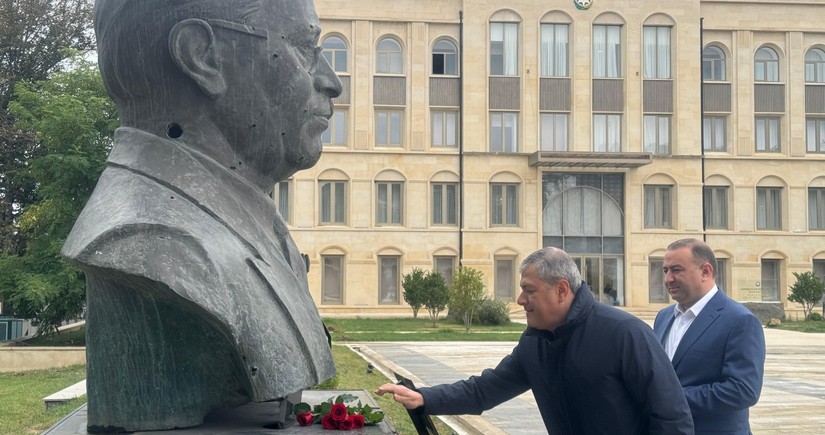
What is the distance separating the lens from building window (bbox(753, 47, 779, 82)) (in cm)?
3809

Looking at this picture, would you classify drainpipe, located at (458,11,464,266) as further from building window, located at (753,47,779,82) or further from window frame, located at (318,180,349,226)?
building window, located at (753,47,779,82)

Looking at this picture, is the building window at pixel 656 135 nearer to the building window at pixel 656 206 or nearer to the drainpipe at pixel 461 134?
the building window at pixel 656 206

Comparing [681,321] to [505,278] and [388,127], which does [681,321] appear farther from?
[505,278]

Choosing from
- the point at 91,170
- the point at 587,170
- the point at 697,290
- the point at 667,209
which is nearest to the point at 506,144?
the point at 587,170

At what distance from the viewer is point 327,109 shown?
4559mm

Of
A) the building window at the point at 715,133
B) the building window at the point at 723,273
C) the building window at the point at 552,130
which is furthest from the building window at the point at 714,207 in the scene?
the building window at the point at 552,130

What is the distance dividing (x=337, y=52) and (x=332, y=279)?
9.93 meters

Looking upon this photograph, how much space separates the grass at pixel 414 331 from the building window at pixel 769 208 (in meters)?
14.7

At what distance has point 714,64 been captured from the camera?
38.1m

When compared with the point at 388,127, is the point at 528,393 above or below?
below

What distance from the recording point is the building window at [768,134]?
38.2m

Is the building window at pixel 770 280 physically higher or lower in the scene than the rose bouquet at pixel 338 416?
lower

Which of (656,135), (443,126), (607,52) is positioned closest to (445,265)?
(443,126)

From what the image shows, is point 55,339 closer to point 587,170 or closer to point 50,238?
point 50,238
